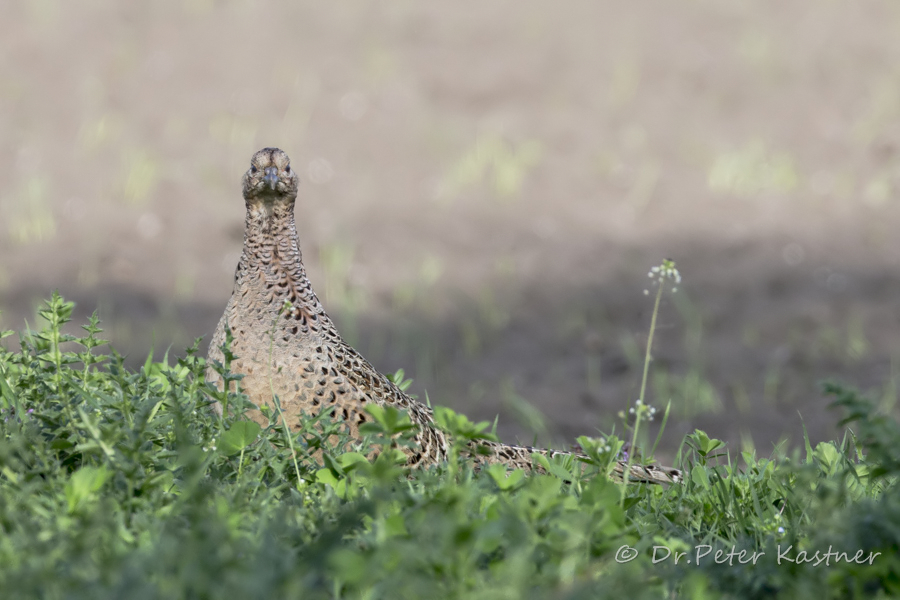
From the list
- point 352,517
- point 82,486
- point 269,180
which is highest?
point 269,180

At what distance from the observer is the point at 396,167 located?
9164 mm

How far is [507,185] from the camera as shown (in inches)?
346

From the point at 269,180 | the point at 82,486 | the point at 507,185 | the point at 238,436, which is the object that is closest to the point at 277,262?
the point at 269,180

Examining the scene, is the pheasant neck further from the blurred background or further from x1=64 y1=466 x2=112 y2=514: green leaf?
the blurred background

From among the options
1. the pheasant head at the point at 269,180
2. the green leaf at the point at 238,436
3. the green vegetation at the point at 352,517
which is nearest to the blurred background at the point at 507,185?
the pheasant head at the point at 269,180

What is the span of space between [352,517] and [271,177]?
7.24ft

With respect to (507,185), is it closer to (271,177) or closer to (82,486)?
(271,177)

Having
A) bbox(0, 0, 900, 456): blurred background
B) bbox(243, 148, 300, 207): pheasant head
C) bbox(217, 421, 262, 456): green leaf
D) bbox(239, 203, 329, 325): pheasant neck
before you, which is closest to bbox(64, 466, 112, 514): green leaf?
bbox(217, 421, 262, 456): green leaf

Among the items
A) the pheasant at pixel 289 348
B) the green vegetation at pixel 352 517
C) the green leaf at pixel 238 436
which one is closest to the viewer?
the green vegetation at pixel 352 517

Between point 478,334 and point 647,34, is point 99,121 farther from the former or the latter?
point 647,34

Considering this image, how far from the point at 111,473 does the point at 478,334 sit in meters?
4.84

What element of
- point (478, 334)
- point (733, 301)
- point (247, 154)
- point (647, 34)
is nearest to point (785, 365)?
point (733, 301)

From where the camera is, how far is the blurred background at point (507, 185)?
675 cm

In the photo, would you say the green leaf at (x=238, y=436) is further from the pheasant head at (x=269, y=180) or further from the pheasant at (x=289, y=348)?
the pheasant head at (x=269, y=180)
